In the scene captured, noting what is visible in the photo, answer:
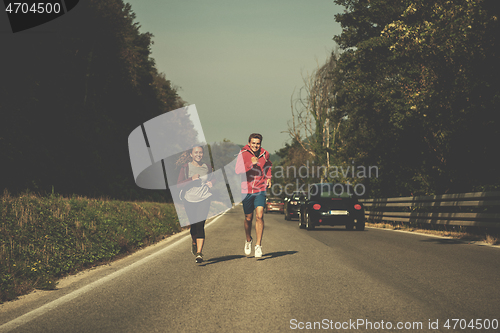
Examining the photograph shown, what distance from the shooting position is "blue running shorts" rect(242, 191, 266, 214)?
27.5 ft

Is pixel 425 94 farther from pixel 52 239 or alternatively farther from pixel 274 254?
pixel 52 239

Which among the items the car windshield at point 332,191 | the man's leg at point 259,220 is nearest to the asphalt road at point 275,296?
the man's leg at point 259,220

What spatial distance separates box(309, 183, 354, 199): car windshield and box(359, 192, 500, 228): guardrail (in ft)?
7.98

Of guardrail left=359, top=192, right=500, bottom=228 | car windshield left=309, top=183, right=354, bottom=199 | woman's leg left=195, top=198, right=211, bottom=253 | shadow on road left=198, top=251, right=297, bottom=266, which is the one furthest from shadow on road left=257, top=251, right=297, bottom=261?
car windshield left=309, top=183, right=354, bottom=199

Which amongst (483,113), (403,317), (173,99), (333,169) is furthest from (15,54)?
(173,99)

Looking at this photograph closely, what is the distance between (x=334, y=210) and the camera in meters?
15.8

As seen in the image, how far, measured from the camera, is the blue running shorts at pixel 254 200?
8.38 meters

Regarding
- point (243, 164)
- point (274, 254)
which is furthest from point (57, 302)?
point (274, 254)

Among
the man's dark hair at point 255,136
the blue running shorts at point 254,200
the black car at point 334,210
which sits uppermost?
the man's dark hair at point 255,136

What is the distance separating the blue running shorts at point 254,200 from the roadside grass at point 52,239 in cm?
284

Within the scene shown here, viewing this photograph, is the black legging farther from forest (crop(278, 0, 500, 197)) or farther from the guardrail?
forest (crop(278, 0, 500, 197))

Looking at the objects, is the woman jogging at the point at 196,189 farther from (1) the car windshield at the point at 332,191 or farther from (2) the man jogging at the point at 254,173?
(1) the car windshield at the point at 332,191

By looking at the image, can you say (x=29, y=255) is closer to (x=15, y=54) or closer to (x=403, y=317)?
(x=403, y=317)

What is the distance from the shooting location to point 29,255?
7.05 m
